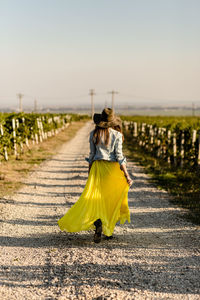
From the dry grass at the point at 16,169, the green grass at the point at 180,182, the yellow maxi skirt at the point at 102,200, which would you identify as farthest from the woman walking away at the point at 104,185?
the dry grass at the point at 16,169

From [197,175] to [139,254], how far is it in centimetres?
661

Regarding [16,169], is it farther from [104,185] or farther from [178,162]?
[104,185]

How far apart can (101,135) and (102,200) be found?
97 cm

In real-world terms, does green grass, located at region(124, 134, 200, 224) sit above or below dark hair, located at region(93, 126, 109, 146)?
below

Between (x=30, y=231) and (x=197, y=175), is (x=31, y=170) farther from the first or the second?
(x=30, y=231)

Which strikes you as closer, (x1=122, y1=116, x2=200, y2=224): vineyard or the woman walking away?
the woman walking away

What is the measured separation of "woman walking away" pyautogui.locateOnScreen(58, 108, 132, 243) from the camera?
517 cm

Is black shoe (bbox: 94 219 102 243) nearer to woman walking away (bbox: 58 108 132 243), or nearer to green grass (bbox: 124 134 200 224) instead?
woman walking away (bbox: 58 108 132 243)

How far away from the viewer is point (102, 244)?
526 centimetres

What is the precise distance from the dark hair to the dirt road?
1547 mm

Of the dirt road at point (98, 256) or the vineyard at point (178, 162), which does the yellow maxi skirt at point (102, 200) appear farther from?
the vineyard at point (178, 162)

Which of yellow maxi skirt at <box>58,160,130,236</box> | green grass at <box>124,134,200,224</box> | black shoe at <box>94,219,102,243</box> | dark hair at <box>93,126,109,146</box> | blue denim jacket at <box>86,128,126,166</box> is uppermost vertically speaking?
dark hair at <box>93,126,109,146</box>

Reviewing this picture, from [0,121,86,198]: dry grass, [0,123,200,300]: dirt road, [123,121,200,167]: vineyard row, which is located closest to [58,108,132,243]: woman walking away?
[0,123,200,300]: dirt road

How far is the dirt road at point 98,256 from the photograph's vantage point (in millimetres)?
3828
